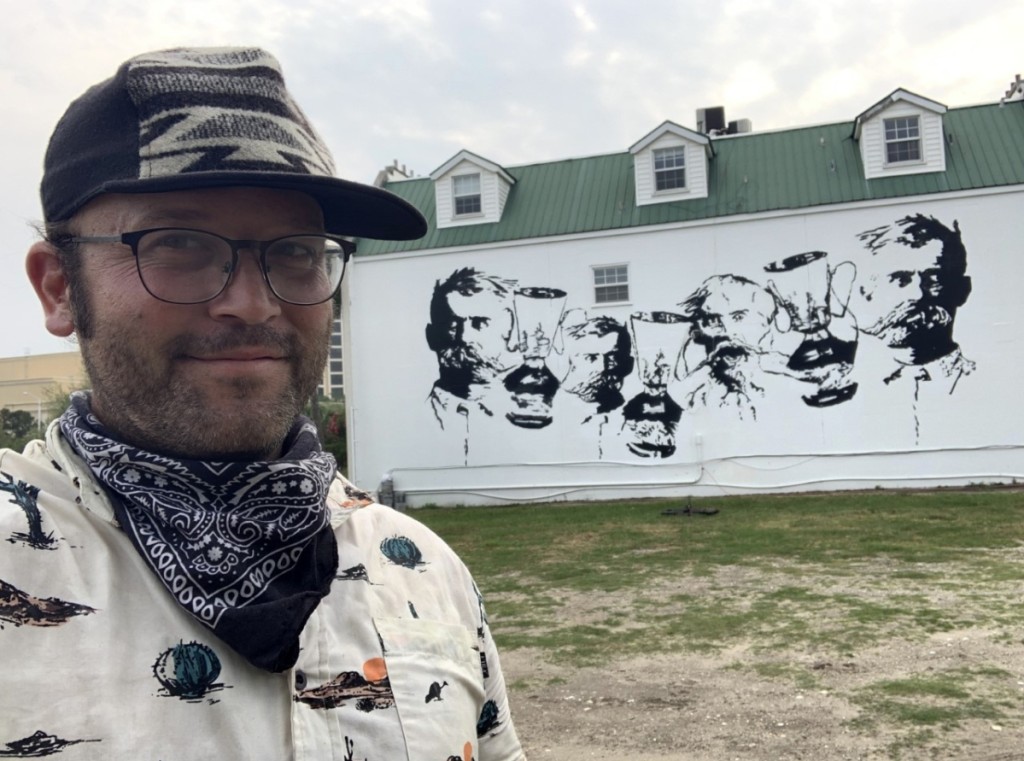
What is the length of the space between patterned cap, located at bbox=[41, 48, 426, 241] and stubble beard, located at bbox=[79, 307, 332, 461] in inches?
9.8

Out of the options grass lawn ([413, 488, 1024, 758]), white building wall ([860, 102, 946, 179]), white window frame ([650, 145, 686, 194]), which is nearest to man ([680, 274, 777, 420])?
white window frame ([650, 145, 686, 194])

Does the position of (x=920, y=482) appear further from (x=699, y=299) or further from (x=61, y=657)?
(x=61, y=657)

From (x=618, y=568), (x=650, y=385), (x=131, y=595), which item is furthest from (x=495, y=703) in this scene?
(x=650, y=385)

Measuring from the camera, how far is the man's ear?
1500 mm

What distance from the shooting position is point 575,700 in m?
5.56

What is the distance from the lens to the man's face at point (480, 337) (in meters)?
19.1

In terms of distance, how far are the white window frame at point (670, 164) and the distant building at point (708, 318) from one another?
0.05 m

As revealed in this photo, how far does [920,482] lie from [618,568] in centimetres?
928

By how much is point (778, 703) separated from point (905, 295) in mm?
13685

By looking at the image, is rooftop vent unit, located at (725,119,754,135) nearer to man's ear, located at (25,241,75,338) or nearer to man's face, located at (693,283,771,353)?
man's face, located at (693,283,771,353)

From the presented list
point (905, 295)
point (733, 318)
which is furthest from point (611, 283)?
point (905, 295)

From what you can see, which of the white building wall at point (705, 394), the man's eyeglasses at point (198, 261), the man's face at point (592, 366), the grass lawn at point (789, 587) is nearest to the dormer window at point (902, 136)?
the white building wall at point (705, 394)

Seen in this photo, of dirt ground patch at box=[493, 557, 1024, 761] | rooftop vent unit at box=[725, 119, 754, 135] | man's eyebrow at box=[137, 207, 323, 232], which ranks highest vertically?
rooftop vent unit at box=[725, 119, 754, 135]

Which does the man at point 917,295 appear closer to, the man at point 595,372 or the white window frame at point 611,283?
the white window frame at point 611,283
